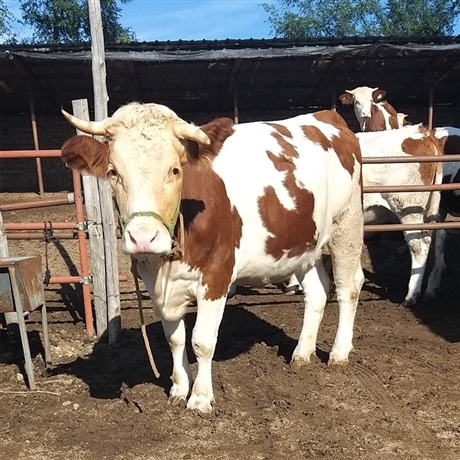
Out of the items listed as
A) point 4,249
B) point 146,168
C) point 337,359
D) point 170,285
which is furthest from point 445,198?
point 146,168

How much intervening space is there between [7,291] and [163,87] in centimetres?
976

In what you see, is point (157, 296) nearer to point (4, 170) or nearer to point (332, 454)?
point (332, 454)

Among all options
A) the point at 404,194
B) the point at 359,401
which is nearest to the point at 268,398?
the point at 359,401

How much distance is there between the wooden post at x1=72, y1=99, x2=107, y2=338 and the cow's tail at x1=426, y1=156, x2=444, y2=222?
3.80 m

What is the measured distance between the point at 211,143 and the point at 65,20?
87.3ft

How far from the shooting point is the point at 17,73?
11297 mm

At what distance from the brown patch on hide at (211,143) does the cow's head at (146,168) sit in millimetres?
135

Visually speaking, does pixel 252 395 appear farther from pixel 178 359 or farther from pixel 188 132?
pixel 188 132

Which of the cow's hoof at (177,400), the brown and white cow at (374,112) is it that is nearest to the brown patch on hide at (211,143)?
the cow's hoof at (177,400)

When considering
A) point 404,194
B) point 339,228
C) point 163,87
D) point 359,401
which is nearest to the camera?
point 359,401

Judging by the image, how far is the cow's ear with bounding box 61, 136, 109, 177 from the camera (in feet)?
10.3

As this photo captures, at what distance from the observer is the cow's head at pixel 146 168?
8.91ft

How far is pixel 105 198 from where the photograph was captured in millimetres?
5098

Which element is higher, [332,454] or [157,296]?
[157,296]
